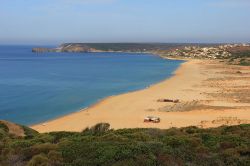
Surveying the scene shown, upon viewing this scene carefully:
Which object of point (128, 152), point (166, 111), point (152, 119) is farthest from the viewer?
point (166, 111)

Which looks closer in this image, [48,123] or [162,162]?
[162,162]

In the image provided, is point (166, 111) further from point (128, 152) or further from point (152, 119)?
point (128, 152)

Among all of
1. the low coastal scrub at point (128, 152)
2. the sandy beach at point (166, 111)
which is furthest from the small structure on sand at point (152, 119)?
the low coastal scrub at point (128, 152)

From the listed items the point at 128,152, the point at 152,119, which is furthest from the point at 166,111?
the point at 128,152

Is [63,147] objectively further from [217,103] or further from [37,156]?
[217,103]

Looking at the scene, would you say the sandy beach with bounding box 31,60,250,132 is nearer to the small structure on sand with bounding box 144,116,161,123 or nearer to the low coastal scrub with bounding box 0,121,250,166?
the small structure on sand with bounding box 144,116,161,123

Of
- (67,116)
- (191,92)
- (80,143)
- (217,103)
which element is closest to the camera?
(80,143)

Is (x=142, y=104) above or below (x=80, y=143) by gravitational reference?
below

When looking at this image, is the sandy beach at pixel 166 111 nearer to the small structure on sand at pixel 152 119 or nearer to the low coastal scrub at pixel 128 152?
the small structure on sand at pixel 152 119

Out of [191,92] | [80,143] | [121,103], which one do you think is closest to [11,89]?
[121,103]

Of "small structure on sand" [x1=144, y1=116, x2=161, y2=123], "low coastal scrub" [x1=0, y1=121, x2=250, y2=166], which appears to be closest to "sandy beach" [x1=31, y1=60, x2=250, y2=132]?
"small structure on sand" [x1=144, y1=116, x2=161, y2=123]

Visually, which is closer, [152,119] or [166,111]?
[152,119]
